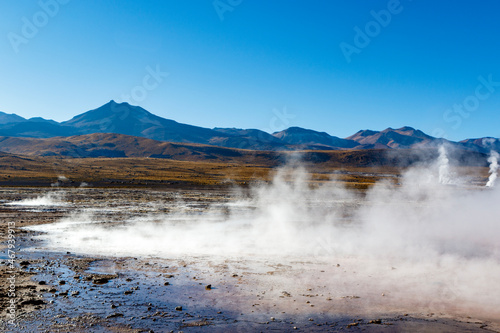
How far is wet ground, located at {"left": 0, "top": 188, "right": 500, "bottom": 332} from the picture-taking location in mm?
9742

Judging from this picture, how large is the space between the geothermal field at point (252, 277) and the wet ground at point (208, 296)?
41mm

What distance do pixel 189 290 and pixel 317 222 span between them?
18.2 m

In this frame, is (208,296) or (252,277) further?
(252,277)

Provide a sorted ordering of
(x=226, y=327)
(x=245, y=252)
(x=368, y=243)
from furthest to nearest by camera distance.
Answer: (x=368, y=243), (x=245, y=252), (x=226, y=327)

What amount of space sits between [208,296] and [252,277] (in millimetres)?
2554

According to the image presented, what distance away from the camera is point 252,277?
550 inches

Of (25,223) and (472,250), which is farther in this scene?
(25,223)

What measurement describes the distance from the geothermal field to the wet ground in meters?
0.04

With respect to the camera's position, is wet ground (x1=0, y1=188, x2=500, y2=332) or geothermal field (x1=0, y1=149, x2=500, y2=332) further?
geothermal field (x1=0, y1=149, x2=500, y2=332)

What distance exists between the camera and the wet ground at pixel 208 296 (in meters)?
9.74

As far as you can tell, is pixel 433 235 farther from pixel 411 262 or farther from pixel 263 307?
pixel 263 307

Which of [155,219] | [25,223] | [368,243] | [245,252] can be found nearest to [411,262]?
[368,243]

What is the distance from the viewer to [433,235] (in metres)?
23.0

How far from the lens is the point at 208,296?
Answer: 468 inches
